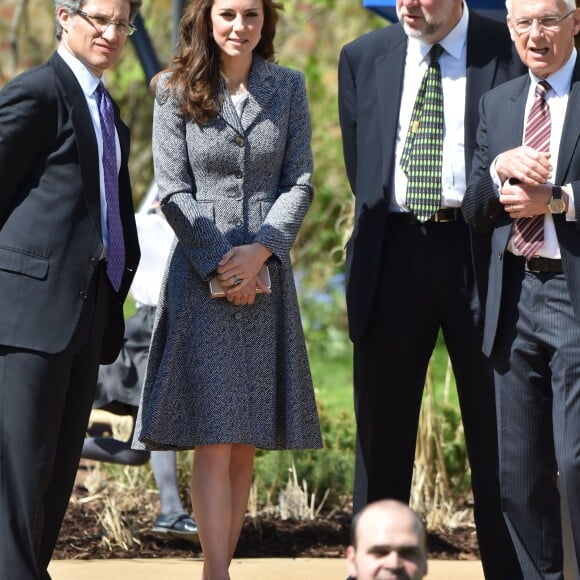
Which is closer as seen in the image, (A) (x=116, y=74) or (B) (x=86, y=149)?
(B) (x=86, y=149)

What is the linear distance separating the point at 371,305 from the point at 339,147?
6.95 metres

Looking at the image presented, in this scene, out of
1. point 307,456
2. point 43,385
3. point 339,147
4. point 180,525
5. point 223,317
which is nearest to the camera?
point 43,385

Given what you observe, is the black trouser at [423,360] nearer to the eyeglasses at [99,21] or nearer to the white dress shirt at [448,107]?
the white dress shirt at [448,107]

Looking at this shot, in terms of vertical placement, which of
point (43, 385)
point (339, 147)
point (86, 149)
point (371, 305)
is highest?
point (339, 147)

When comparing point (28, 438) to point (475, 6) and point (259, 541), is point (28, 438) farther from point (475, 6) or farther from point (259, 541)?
point (475, 6)

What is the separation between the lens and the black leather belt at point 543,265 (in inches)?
179

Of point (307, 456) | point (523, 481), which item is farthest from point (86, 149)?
point (307, 456)

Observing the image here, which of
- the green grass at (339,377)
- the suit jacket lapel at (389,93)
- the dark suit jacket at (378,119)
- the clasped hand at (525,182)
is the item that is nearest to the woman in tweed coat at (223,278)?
the dark suit jacket at (378,119)

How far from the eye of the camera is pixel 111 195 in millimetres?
4633

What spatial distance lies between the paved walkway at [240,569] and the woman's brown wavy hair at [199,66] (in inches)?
71.6

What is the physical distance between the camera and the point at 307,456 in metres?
7.32

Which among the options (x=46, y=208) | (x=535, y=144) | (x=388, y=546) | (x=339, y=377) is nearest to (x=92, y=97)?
(x=46, y=208)

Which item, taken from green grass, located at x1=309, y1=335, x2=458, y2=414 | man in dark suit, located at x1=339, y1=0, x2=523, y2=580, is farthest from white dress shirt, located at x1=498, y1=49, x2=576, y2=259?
green grass, located at x1=309, y1=335, x2=458, y2=414

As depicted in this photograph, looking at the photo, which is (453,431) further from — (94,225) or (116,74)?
(116,74)
